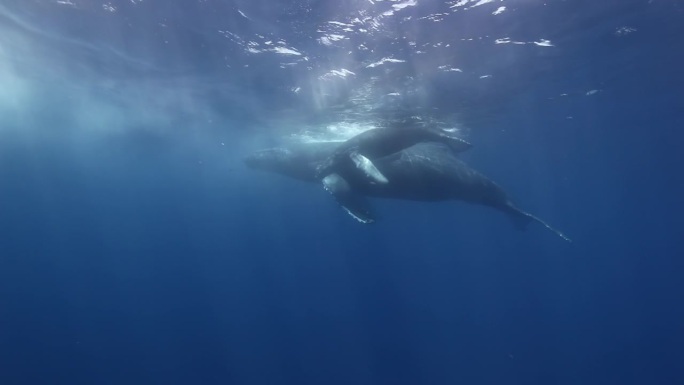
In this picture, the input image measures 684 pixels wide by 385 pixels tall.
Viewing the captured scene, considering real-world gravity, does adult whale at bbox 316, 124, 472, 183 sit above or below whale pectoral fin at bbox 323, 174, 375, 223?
above

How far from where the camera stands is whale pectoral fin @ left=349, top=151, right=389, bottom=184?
1231cm

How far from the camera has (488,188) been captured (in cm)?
1655

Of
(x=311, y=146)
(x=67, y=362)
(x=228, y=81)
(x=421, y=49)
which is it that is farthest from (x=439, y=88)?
(x=67, y=362)

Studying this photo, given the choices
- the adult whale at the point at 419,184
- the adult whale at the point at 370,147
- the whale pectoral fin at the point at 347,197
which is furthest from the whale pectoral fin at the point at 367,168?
the whale pectoral fin at the point at 347,197

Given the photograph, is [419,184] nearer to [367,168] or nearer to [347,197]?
[367,168]

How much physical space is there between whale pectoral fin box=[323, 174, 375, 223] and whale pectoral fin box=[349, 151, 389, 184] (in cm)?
77

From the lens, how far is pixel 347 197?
1279 centimetres

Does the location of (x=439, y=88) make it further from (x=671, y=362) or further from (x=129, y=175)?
(x=129, y=175)

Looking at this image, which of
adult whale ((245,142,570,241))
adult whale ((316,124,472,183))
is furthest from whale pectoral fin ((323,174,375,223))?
A: adult whale ((316,124,472,183))

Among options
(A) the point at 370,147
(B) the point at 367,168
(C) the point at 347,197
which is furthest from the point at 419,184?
(C) the point at 347,197

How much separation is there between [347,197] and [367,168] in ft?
3.28

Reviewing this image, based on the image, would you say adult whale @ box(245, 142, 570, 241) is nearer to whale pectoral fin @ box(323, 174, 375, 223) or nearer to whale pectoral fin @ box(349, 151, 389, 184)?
whale pectoral fin @ box(323, 174, 375, 223)

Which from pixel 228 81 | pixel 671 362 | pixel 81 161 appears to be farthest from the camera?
pixel 81 161

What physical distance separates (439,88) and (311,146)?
6.35 meters
